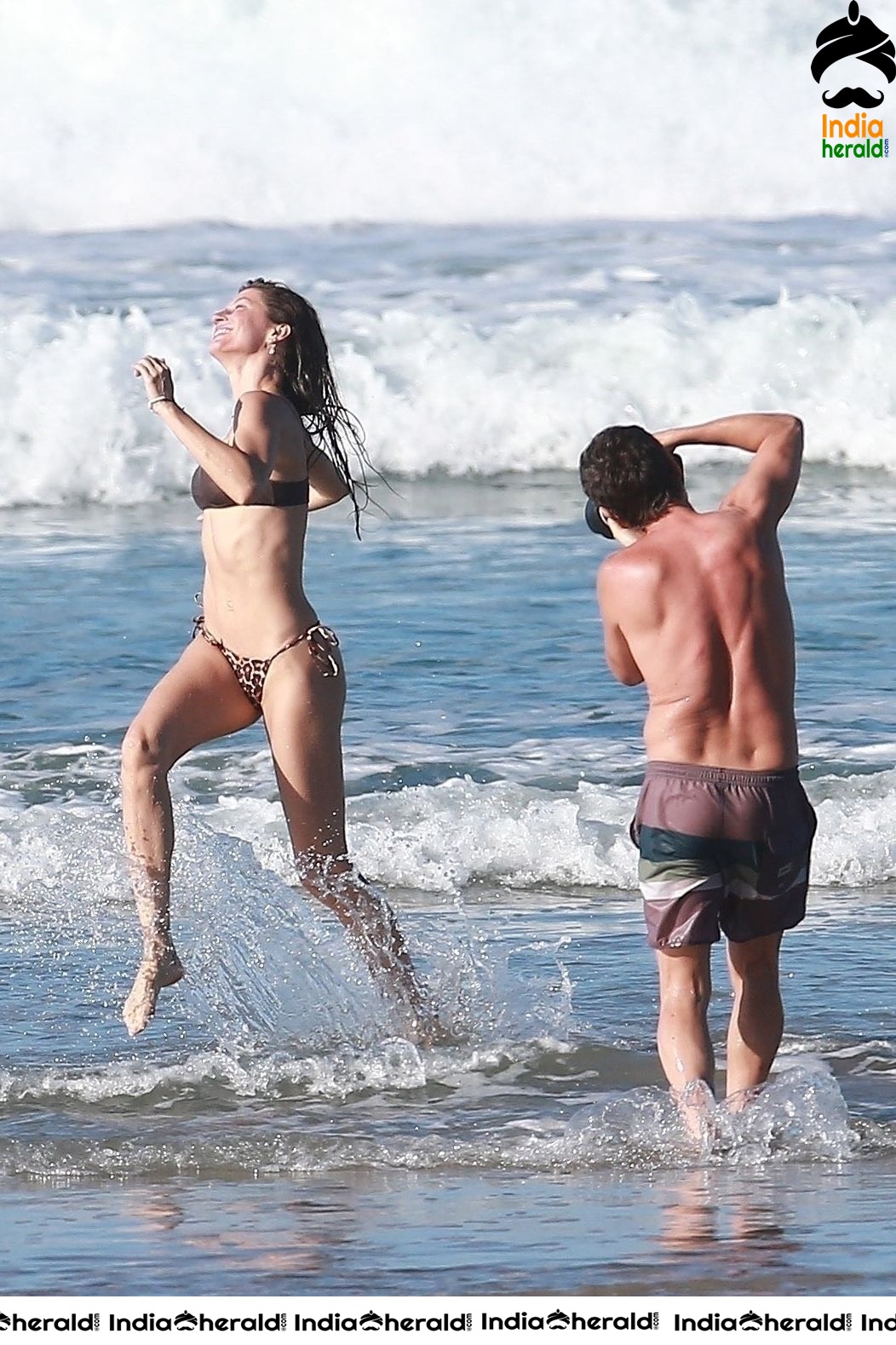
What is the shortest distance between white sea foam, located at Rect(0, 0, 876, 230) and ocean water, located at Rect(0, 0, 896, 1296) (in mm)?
44

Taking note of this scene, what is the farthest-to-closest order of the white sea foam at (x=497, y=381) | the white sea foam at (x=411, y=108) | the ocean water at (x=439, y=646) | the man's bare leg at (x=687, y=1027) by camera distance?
the white sea foam at (x=411, y=108) → the white sea foam at (x=497, y=381) → the man's bare leg at (x=687, y=1027) → the ocean water at (x=439, y=646)

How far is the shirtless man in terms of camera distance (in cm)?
390

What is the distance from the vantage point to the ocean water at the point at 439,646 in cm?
386

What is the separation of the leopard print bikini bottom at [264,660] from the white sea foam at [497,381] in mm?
8990

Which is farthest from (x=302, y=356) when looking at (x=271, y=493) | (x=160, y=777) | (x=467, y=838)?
(x=467, y=838)

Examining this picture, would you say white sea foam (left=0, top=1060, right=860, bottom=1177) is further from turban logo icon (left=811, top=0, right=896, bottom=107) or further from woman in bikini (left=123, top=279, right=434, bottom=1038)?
turban logo icon (left=811, top=0, right=896, bottom=107)

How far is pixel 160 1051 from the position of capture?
16.1 feet

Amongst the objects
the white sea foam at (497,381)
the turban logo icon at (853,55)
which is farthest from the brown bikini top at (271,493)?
the turban logo icon at (853,55)

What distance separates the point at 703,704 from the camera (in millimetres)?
3920

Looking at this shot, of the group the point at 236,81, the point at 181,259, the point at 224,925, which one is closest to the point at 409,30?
the point at 236,81

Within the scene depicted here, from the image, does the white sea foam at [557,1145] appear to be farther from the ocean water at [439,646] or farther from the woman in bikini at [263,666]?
the woman in bikini at [263,666]

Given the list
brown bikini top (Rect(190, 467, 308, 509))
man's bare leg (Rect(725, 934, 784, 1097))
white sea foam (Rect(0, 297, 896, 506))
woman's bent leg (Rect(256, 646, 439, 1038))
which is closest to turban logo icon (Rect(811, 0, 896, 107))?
white sea foam (Rect(0, 297, 896, 506))

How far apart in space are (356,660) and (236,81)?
414 inches

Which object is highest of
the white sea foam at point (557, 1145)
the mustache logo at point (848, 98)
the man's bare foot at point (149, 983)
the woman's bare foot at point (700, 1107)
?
the mustache logo at point (848, 98)
